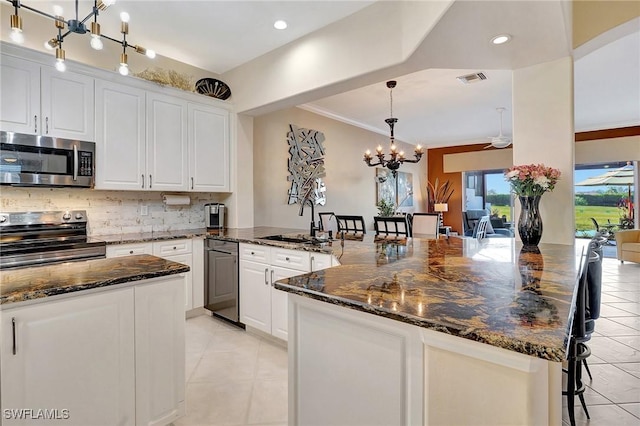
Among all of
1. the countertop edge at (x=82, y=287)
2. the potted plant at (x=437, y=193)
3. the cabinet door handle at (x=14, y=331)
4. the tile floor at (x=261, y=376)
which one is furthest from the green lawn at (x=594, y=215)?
the cabinet door handle at (x=14, y=331)

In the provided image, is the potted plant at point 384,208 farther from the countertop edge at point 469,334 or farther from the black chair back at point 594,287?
the countertop edge at point 469,334

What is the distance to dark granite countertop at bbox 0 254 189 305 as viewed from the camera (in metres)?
1.27

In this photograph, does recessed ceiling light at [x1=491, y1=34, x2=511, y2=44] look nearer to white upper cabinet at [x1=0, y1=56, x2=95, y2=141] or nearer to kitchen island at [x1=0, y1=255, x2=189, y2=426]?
kitchen island at [x1=0, y1=255, x2=189, y2=426]

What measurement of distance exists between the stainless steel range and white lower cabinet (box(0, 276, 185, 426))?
150 cm

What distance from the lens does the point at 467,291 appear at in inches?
46.3

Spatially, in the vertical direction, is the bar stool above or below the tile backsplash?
below

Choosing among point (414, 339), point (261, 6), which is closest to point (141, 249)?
point (261, 6)

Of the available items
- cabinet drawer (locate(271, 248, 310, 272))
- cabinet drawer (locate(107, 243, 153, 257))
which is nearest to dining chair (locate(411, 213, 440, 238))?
cabinet drawer (locate(271, 248, 310, 272))

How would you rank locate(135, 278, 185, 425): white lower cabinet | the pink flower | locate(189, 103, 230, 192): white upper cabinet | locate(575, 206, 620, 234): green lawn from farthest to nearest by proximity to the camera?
locate(575, 206, 620, 234): green lawn → locate(189, 103, 230, 192): white upper cabinet → the pink flower → locate(135, 278, 185, 425): white lower cabinet

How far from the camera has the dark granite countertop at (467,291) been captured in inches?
32.5

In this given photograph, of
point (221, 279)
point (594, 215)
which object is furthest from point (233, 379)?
point (594, 215)

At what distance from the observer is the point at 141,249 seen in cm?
310

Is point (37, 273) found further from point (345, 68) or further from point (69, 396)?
point (345, 68)

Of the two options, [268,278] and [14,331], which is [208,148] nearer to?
[268,278]
